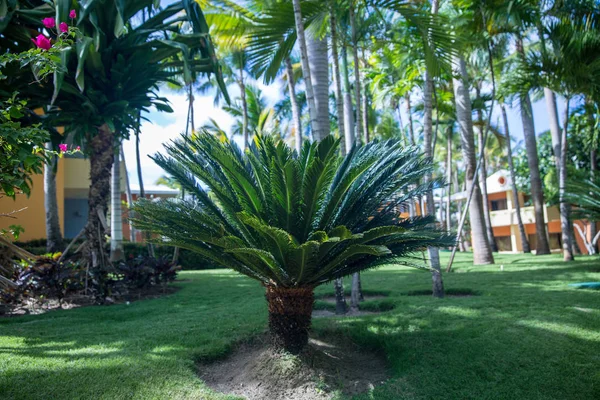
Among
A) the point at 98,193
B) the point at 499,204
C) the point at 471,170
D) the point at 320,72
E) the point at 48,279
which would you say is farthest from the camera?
the point at 499,204

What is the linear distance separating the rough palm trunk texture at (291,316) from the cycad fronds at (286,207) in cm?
12

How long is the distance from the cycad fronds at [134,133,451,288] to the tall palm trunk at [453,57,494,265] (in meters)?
10.4

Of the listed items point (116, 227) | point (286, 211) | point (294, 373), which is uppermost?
point (116, 227)

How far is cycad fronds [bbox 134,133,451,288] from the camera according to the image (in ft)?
15.6

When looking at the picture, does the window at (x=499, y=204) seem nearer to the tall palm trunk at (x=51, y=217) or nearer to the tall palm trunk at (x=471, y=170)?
the tall palm trunk at (x=471, y=170)

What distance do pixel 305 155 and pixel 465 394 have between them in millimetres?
3152

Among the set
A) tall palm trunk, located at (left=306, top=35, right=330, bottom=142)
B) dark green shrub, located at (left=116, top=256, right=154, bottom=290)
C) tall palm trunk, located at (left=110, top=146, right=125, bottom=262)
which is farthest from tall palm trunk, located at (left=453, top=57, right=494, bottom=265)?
tall palm trunk, located at (left=110, top=146, right=125, bottom=262)

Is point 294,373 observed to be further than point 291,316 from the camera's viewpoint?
No

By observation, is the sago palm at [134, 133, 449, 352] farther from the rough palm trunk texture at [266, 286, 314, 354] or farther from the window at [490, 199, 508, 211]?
the window at [490, 199, 508, 211]

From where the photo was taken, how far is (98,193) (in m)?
10.4

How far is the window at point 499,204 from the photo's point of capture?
1407 inches

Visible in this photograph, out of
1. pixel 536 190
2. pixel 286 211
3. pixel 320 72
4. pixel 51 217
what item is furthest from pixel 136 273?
pixel 536 190

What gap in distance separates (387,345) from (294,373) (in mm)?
1432

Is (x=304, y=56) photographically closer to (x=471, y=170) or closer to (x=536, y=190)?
(x=471, y=170)
